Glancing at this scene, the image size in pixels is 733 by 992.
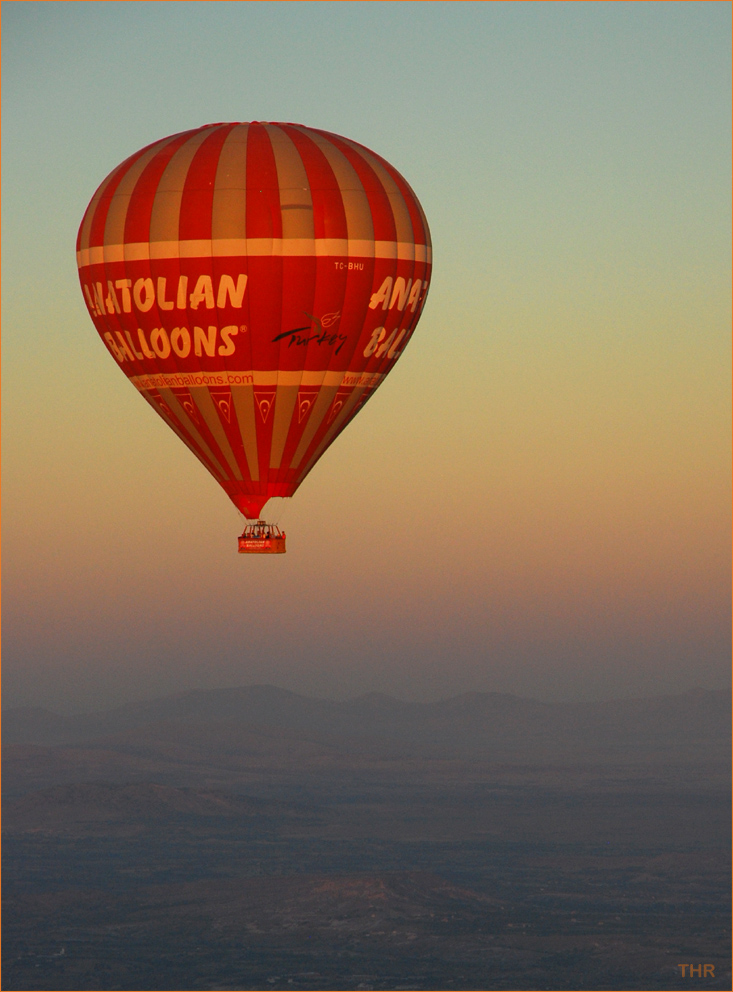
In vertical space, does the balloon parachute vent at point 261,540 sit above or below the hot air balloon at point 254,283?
below

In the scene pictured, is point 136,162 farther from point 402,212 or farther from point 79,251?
point 402,212

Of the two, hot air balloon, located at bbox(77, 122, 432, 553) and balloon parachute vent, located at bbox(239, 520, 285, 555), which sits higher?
hot air balloon, located at bbox(77, 122, 432, 553)

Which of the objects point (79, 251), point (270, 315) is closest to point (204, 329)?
point (270, 315)
